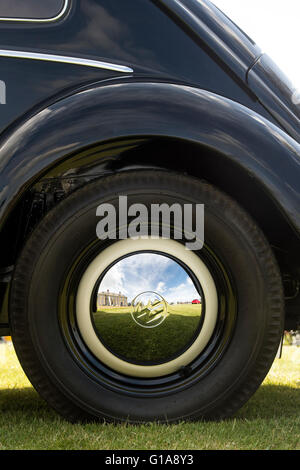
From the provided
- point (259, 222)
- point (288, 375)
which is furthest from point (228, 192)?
point (288, 375)

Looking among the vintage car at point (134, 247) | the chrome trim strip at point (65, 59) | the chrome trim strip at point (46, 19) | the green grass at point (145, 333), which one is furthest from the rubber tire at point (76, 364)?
the chrome trim strip at point (46, 19)

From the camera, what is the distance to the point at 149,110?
5.37ft

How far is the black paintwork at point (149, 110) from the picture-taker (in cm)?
162

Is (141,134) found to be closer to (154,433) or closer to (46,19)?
(46,19)

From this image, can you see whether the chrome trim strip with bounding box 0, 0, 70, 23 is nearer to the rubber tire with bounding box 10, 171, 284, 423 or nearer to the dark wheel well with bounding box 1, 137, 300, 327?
the dark wheel well with bounding box 1, 137, 300, 327

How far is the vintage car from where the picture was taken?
5.31 feet

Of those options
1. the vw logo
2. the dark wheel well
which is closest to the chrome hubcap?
the vw logo

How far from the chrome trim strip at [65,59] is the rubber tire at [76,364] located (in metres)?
0.44

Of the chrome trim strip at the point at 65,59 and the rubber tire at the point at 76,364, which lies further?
the chrome trim strip at the point at 65,59

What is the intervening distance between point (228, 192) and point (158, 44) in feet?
2.01

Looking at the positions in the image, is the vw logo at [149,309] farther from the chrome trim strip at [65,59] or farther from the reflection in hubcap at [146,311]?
the chrome trim strip at [65,59]

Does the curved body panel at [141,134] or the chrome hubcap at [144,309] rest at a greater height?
the curved body panel at [141,134]

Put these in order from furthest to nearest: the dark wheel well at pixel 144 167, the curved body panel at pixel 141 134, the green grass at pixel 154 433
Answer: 1. the dark wheel well at pixel 144 167
2. the curved body panel at pixel 141 134
3. the green grass at pixel 154 433

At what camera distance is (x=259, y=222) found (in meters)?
1.86
